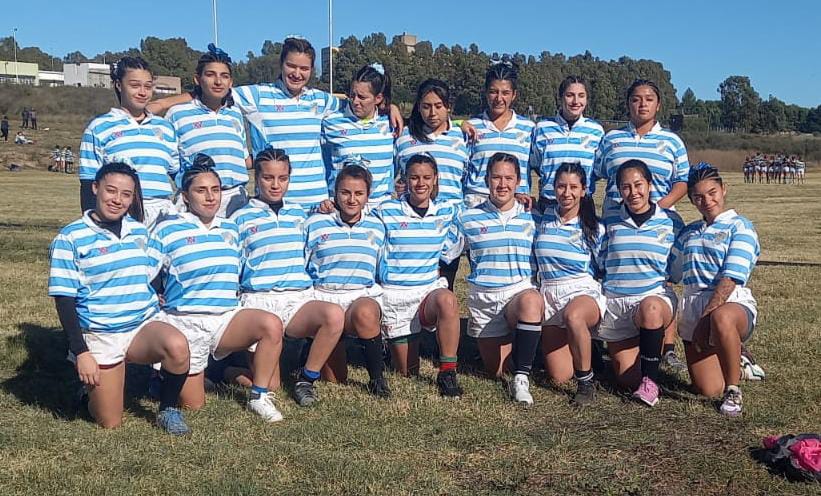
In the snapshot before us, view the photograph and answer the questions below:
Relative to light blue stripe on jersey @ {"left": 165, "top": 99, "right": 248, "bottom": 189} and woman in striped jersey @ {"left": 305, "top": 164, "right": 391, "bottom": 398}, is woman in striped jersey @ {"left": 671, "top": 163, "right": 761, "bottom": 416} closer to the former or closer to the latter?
woman in striped jersey @ {"left": 305, "top": 164, "right": 391, "bottom": 398}

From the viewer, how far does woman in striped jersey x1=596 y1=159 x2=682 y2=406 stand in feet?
16.4

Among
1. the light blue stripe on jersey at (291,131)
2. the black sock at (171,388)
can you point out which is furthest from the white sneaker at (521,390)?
the black sock at (171,388)

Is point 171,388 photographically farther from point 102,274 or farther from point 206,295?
point 102,274

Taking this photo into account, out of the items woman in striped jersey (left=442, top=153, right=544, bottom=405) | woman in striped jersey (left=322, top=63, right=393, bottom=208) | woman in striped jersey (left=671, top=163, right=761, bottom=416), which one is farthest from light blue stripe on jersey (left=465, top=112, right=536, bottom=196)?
woman in striped jersey (left=671, top=163, right=761, bottom=416)

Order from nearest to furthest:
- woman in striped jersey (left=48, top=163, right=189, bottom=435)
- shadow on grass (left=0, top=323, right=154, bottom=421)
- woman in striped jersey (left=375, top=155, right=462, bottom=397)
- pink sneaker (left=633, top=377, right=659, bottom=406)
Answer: woman in striped jersey (left=48, top=163, right=189, bottom=435), shadow on grass (left=0, top=323, right=154, bottom=421), pink sneaker (left=633, top=377, right=659, bottom=406), woman in striped jersey (left=375, top=155, right=462, bottom=397)

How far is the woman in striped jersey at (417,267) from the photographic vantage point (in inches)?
206

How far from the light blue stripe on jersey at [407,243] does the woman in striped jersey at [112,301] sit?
147 centimetres

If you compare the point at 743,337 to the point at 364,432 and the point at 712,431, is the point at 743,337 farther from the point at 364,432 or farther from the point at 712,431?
the point at 364,432

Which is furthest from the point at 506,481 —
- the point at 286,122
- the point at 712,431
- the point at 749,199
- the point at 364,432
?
the point at 749,199

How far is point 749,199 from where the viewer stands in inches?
985

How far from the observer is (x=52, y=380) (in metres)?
5.33

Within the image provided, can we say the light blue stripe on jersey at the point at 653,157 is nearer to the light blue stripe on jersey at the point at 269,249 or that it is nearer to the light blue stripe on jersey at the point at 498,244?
the light blue stripe on jersey at the point at 498,244

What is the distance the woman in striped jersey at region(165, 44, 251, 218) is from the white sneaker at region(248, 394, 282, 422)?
1.16m

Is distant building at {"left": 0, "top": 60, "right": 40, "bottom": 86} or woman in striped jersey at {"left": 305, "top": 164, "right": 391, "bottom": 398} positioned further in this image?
distant building at {"left": 0, "top": 60, "right": 40, "bottom": 86}
